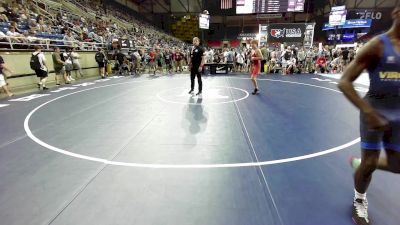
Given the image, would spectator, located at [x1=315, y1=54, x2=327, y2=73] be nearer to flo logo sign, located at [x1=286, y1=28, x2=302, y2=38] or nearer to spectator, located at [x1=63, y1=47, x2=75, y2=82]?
flo logo sign, located at [x1=286, y1=28, x2=302, y2=38]

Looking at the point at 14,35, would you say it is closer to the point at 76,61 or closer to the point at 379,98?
the point at 76,61

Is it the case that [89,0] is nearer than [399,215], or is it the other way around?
[399,215]

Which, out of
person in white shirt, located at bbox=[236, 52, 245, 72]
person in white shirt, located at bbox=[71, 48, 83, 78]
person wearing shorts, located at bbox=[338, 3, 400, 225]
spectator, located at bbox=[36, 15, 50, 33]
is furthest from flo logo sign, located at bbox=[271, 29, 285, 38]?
person wearing shorts, located at bbox=[338, 3, 400, 225]

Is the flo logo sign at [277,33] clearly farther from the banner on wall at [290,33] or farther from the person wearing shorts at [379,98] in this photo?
the person wearing shorts at [379,98]

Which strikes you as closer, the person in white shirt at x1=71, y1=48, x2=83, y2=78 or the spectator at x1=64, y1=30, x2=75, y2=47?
the person in white shirt at x1=71, y1=48, x2=83, y2=78

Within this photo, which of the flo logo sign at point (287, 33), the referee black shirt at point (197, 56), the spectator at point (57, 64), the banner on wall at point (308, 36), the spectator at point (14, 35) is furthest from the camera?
the flo logo sign at point (287, 33)

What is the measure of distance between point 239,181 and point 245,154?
81 centimetres

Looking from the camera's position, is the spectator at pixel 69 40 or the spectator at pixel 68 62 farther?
the spectator at pixel 69 40

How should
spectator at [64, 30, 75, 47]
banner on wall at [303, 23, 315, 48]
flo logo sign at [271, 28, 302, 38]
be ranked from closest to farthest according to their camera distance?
spectator at [64, 30, 75, 47]
banner on wall at [303, 23, 315, 48]
flo logo sign at [271, 28, 302, 38]

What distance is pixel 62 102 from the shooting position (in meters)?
7.84

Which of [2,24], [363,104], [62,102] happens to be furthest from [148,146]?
[2,24]

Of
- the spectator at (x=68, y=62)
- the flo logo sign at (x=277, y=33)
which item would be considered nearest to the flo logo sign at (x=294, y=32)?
the flo logo sign at (x=277, y=33)

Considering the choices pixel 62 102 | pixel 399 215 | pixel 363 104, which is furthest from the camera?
pixel 62 102

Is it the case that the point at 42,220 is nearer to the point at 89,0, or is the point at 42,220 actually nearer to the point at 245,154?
the point at 245,154
